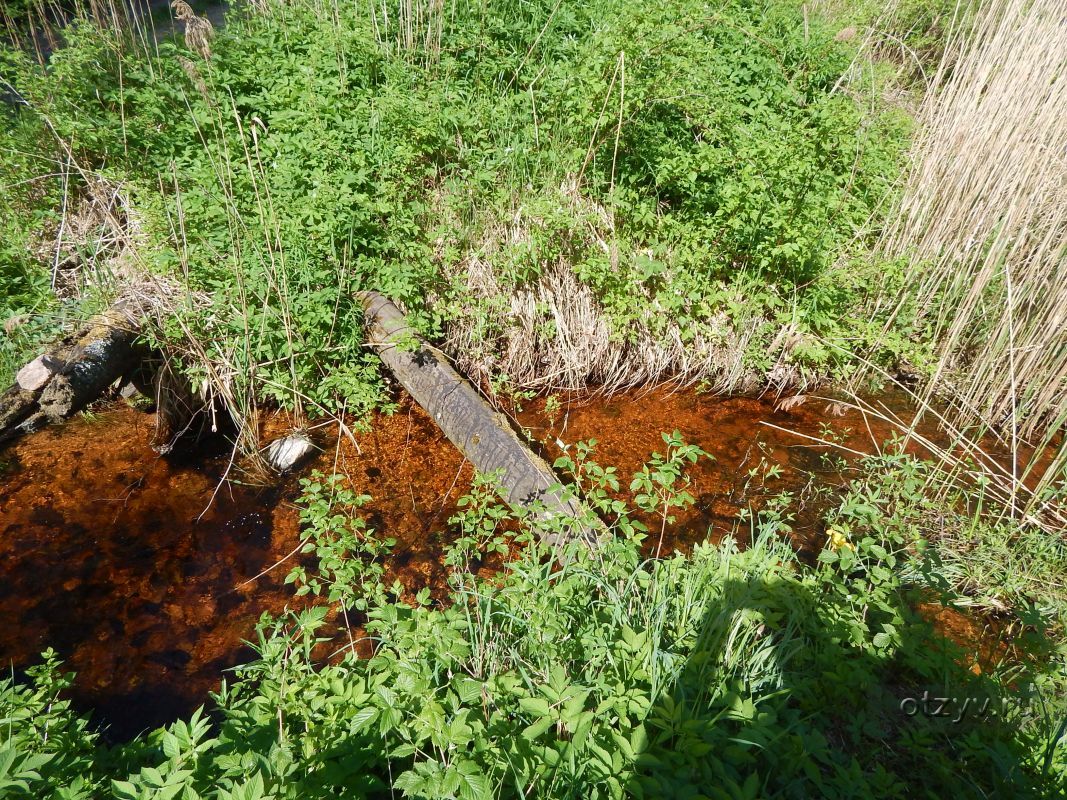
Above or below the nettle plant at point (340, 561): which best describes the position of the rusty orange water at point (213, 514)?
below

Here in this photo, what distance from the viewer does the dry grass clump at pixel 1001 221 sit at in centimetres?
393

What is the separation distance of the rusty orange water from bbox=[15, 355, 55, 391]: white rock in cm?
39

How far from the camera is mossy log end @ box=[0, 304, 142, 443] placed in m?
3.74

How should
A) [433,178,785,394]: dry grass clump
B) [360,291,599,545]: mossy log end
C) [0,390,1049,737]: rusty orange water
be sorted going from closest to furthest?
[0,390,1049,737]: rusty orange water
[360,291,599,545]: mossy log end
[433,178,785,394]: dry grass clump

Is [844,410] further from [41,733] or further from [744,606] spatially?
[41,733]

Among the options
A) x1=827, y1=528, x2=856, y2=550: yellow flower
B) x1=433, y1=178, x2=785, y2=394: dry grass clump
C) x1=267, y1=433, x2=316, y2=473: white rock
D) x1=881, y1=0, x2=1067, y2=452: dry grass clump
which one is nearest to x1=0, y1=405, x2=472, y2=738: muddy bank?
x1=267, y1=433, x2=316, y2=473: white rock

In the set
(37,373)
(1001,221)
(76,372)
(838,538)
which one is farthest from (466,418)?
(1001,221)

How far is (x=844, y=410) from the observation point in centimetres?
455

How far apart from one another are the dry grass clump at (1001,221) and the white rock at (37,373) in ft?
17.8

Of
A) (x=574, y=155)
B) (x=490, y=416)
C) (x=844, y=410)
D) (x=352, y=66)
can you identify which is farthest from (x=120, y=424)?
(x=844, y=410)

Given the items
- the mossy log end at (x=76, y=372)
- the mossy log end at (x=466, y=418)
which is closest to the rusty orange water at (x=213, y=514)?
the mossy log end at (x=76, y=372)

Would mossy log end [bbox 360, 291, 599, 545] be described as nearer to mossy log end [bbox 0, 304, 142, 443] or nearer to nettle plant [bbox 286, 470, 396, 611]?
nettle plant [bbox 286, 470, 396, 611]

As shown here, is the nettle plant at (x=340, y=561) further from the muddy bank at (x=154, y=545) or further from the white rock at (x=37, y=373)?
the white rock at (x=37, y=373)

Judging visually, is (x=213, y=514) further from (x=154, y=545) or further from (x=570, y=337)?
(x=570, y=337)
